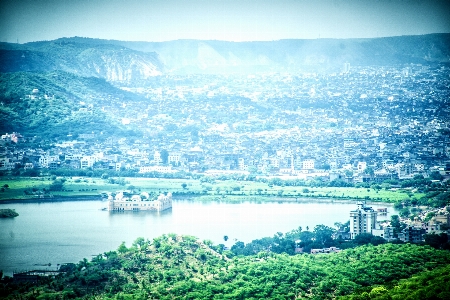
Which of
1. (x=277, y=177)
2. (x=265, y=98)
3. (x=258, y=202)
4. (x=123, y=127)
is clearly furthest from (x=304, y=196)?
(x=265, y=98)

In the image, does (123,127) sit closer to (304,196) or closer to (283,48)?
(304,196)

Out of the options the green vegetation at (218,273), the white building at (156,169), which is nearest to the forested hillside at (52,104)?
the white building at (156,169)

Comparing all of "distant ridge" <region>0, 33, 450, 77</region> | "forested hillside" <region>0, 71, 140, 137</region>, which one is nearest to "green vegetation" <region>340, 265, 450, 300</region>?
"forested hillside" <region>0, 71, 140, 137</region>

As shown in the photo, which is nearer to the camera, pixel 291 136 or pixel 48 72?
pixel 291 136

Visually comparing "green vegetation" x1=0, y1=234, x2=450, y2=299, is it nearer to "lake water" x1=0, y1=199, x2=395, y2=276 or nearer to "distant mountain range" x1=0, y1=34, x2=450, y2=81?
"lake water" x1=0, y1=199, x2=395, y2=276

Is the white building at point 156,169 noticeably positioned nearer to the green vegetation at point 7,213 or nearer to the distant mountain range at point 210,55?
the green vegetation at point 7,213
